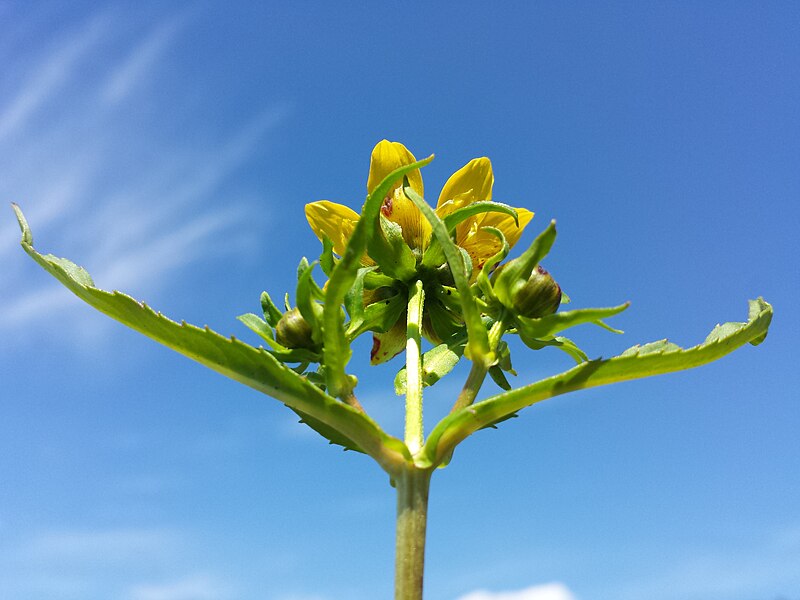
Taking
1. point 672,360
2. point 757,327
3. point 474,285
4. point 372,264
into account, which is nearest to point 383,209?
point 372,264

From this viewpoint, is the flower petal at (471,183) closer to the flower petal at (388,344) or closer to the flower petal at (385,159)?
the flower petal at (385,159)

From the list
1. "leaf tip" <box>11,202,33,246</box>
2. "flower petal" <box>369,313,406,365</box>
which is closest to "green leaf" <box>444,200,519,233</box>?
"flower petal" <box>369,313,406,365</box>

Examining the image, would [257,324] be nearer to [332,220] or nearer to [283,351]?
[283,351]

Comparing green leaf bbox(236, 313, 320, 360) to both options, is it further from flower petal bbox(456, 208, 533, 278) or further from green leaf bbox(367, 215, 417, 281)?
flower petal bbox(456, 208, 533, 278)

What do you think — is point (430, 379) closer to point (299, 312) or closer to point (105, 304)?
point (299, 312)

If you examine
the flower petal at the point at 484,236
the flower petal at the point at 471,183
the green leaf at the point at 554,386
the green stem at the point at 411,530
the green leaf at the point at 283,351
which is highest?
the flower petal at the point at 471,183

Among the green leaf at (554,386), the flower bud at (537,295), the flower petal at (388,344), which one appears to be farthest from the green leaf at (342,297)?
the flower petal at (388,344)

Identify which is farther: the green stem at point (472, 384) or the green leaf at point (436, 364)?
the green leaf at point (436, 364)
